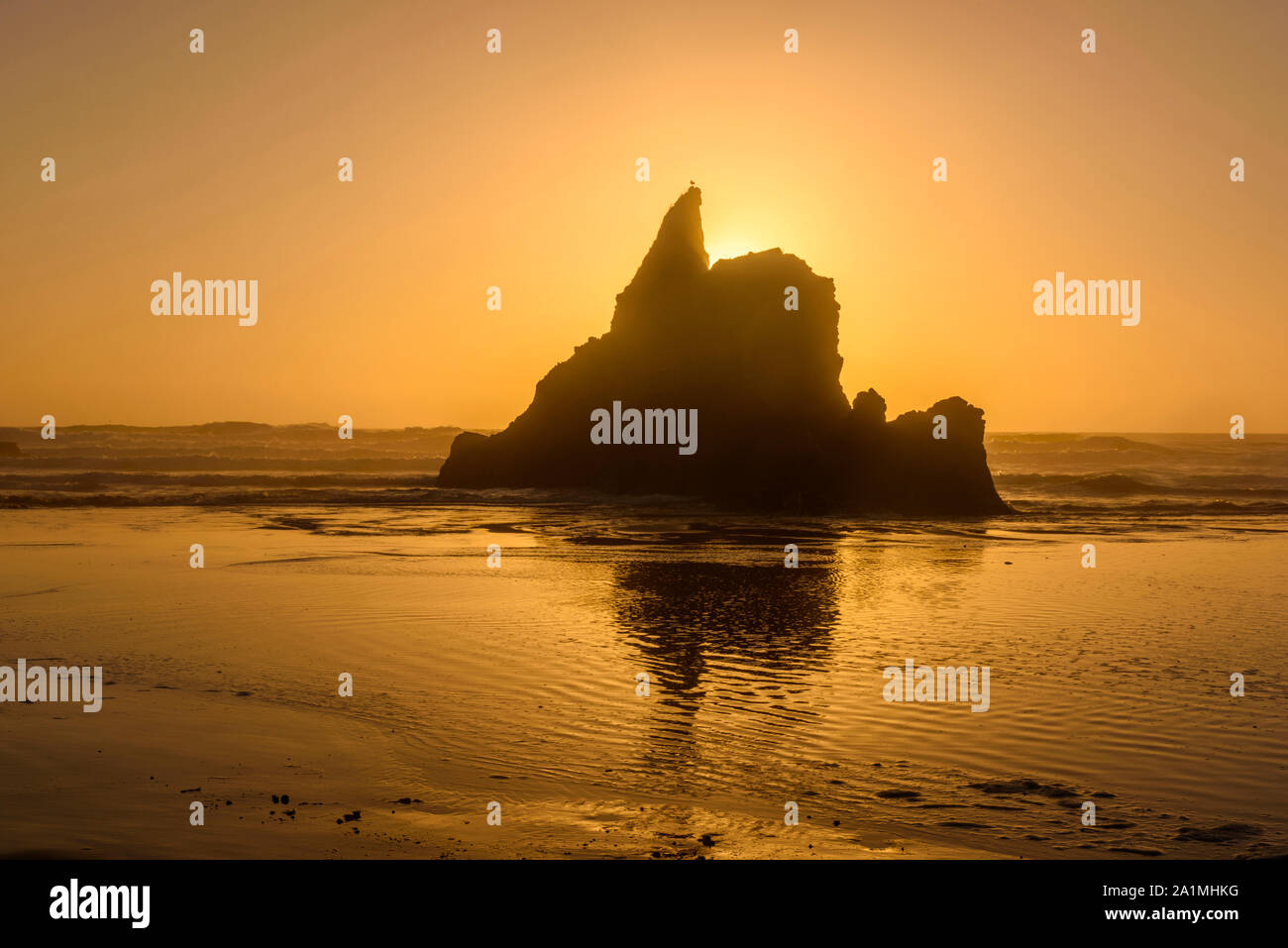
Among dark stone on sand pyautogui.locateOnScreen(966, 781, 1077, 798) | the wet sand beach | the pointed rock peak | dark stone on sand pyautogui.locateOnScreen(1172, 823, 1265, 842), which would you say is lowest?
dark stone on sand pyautogui.locateOnScreen(1172, 823, 1265, 842)

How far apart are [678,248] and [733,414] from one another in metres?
12.4

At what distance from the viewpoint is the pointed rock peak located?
64750 mm

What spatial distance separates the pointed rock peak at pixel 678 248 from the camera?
6475 cm

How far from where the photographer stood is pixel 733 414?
5959cm

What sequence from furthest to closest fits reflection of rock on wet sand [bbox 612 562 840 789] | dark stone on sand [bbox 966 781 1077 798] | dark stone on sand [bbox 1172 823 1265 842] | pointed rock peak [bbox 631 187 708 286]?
pointed rock peak [bbox 631 187 708 286] < reflection of rock on wet sand [bbox 612 562 840 789] < dark stone on sand [bbox 966 781 1077 798] < dark stone on sand [bbox 1172 823 1265 842]

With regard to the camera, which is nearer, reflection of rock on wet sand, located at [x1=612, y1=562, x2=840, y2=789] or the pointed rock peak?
reflection of rock on wet sand, located at [x1=612, y1=562, x2=840, y2=789]

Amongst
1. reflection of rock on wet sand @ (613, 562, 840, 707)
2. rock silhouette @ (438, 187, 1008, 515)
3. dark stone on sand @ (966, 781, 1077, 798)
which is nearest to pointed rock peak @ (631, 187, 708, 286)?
rock silhouette @ (438, 187, 1008, 515)

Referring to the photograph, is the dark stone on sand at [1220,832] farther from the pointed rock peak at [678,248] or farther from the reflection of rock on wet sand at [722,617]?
the pointed rock peak at [678,248]

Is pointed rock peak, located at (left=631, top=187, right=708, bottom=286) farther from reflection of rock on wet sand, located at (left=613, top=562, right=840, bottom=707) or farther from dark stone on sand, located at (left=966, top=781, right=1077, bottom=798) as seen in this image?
dark stone on sand, located at (left=966, top=781, right=1077, bottom=798)

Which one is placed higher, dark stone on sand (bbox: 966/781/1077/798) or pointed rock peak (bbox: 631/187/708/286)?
pointed rock peak (bbox: 631/187/708/286)

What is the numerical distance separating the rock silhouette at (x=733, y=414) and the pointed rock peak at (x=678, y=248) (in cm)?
9

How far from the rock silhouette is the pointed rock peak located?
0.29 feet
